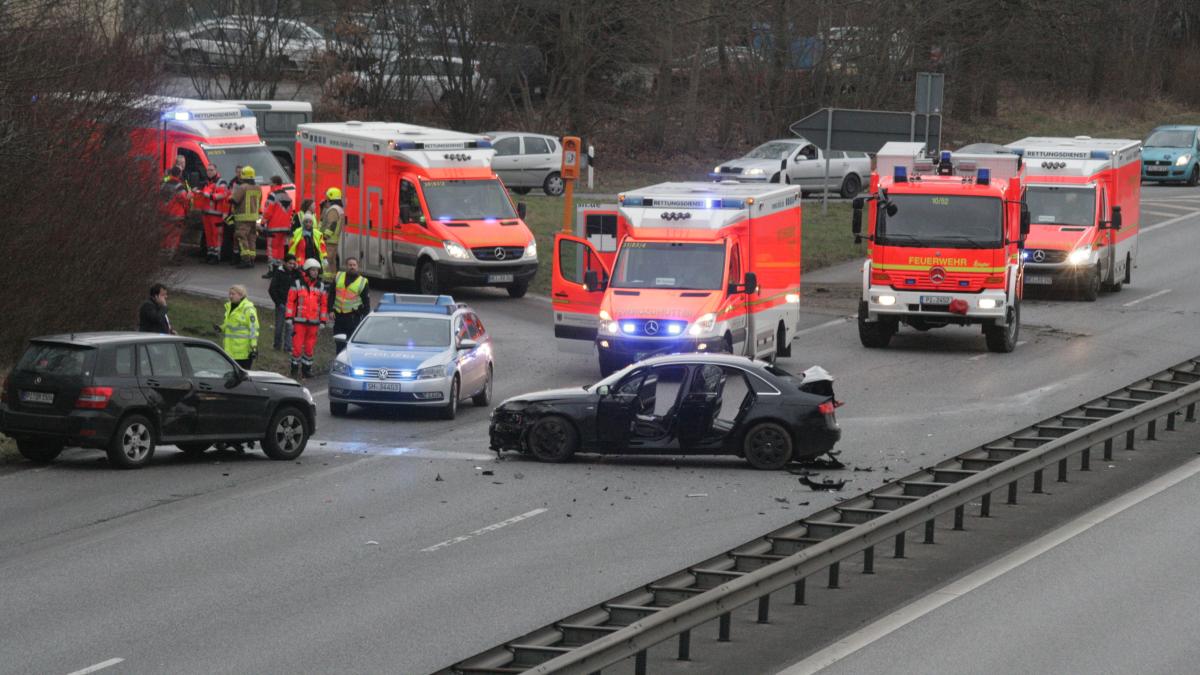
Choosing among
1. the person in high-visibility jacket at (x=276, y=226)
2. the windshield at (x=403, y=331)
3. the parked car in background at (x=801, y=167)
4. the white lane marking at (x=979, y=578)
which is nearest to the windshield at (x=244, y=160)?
the person in high-visibility jacket at (x=276, y=226)

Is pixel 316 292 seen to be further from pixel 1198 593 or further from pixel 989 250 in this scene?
pixel 1198 593

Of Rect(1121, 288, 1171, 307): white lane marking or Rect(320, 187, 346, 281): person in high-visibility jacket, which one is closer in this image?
Rect(320, 187, 346, 281): person in high-visibility jacket

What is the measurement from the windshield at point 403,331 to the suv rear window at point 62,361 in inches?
211

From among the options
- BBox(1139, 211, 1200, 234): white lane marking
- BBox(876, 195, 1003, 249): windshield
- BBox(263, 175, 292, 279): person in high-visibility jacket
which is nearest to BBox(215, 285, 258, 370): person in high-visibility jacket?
BBox(263, 175, 292, 279): person in high-visibility jacket

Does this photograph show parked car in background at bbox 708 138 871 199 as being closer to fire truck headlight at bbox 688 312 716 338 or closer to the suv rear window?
fire truck headlight at bbox 688 312 716 338

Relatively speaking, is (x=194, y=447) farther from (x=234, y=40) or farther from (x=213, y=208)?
(x=234, y=40)

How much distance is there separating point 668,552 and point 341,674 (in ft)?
14.7

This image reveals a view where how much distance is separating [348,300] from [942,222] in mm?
9479

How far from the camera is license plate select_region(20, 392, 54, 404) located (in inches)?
740

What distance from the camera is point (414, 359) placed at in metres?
23.2

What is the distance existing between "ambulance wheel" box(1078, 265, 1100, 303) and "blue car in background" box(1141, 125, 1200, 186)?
22.6 meters

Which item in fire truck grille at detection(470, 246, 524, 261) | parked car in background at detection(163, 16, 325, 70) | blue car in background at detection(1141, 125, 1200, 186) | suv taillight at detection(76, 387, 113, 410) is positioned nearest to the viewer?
suv taillight at detection(76, 387, 113, 410)

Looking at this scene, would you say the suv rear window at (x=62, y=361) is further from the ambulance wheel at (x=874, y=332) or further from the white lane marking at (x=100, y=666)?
the ambulance wheel at (x=874, y=332)

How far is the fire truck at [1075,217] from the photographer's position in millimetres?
34906
